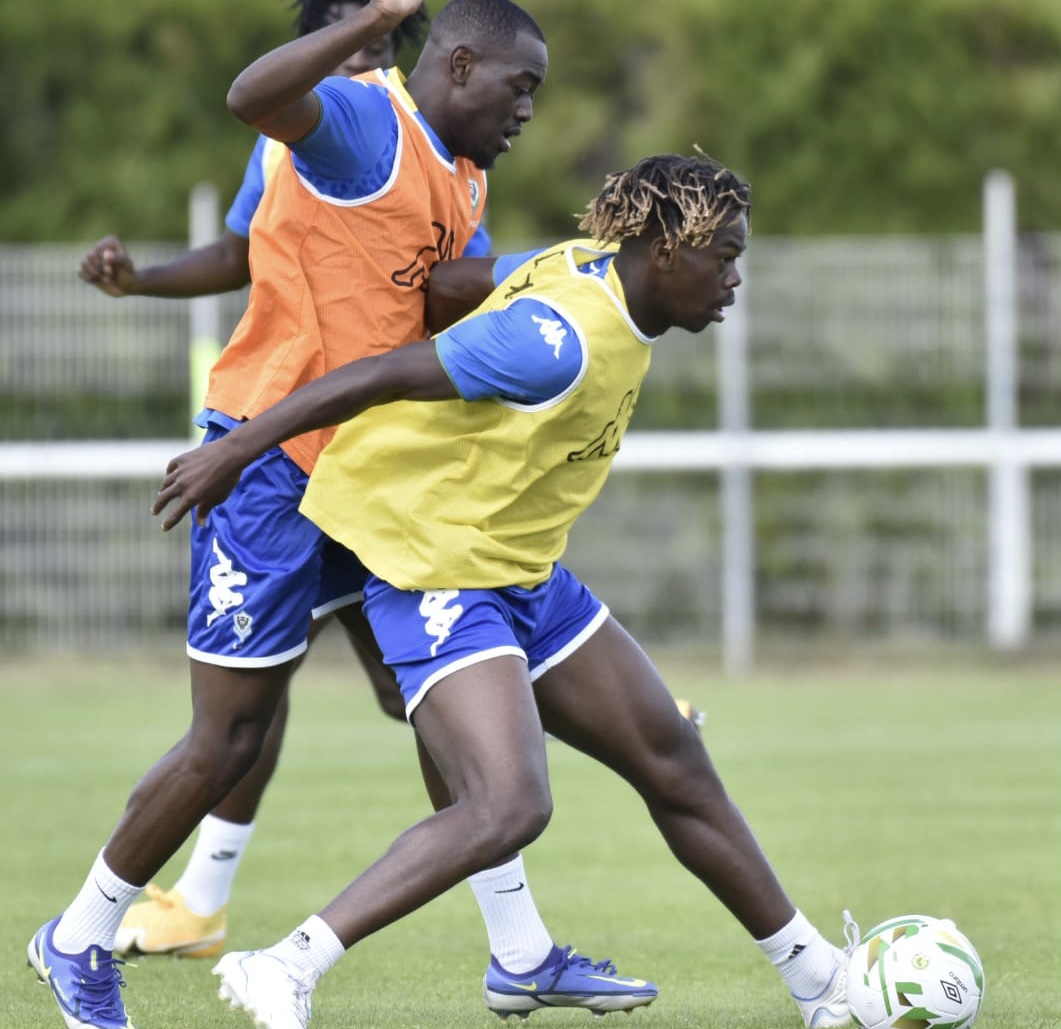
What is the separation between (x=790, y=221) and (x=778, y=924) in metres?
11.9

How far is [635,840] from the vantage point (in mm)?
8484

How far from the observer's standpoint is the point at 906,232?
16.4 metres

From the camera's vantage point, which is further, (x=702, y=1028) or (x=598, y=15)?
(x=598, y=15)

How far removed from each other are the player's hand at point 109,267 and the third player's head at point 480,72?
123 centimetres

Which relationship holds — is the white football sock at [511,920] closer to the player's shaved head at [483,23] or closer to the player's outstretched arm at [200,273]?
the player's outstretched arm at [200,273]

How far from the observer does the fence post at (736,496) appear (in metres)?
15.5

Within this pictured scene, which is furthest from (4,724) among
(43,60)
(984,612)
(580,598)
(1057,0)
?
(1057,0)

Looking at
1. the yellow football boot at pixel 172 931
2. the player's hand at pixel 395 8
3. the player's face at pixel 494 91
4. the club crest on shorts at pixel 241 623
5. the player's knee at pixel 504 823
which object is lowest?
the yellow football boot at pixel 172 931

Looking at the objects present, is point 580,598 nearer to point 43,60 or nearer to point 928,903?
point 928,903

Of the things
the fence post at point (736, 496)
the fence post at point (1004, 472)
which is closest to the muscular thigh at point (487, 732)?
the fence post at point (736, 496)

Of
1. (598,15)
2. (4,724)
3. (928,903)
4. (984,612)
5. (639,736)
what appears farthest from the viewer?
(598,15)

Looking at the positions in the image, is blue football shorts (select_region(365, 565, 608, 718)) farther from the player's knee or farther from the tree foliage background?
the tree foliage background

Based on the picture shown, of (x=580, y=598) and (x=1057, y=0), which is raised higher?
(x=1057, y=0)

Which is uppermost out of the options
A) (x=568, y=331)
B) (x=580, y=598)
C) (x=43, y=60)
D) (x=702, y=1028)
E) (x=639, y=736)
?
(x=43, y=60)
